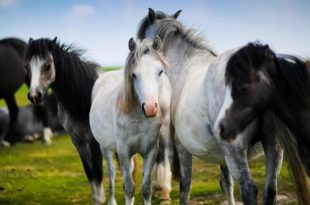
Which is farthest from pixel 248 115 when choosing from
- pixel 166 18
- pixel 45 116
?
pixel 45 116

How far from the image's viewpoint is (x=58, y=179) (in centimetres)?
1080

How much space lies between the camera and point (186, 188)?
18.9 ft

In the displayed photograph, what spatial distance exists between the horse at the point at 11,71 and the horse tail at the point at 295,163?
37.8ft

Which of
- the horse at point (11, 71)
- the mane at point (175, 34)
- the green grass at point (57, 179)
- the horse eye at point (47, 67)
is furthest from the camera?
the horse at point (11, 71)

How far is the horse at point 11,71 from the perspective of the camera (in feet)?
48.7

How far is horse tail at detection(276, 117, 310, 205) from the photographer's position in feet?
14.5

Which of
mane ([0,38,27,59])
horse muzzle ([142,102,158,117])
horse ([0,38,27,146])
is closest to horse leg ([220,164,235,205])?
horse muzzle ([142,102,158,117])

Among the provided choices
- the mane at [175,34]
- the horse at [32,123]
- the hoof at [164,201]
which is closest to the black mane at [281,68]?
the mane at [175,34]

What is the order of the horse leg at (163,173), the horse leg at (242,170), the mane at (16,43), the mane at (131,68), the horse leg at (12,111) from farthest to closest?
the mane at (16,43)
the horse leg at (12,111)
the horse leg at (163,173)
the mane at (131,68)
the horse leg at (242,170)

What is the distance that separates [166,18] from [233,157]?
291 centimetres

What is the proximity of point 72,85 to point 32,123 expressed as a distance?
9.21m

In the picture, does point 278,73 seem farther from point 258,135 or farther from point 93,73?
point 93,73

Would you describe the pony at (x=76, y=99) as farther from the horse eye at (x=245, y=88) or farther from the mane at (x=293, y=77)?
the mane at (x=293, y=77)

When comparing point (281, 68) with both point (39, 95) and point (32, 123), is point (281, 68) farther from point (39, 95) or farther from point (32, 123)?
point (32, 123)
